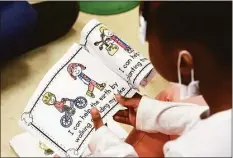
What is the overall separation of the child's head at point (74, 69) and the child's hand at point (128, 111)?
8cm

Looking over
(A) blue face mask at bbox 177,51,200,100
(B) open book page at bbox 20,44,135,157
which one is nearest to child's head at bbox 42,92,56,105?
(B) open book page at bbox 20,44,135,157

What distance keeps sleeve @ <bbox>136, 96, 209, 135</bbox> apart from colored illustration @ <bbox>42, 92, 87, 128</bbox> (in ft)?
0.31

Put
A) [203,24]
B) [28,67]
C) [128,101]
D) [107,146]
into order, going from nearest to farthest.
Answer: [203,24] → [107,146] → [128,101] → [28,67]

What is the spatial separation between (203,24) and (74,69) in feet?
0.88

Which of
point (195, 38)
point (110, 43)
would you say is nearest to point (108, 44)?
point (110, 43)

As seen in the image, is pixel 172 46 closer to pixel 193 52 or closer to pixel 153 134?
pixel 193 52

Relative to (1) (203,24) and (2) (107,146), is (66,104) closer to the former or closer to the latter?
(2) (107,146)

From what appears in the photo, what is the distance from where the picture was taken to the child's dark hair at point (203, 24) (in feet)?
1.77

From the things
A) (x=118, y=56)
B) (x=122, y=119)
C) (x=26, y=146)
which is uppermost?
(x=118, y=56)

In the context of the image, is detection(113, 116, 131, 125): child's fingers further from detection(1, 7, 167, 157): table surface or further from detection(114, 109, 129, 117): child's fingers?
detection(1, 7, 167, 157): table surface

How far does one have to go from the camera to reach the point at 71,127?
74cm

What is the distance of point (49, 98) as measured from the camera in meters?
0.74

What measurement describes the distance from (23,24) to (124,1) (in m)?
0.34

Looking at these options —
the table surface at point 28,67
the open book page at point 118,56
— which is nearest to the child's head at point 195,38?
the open book page at point 118,56
